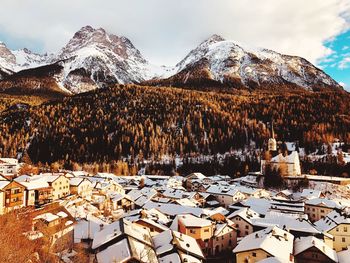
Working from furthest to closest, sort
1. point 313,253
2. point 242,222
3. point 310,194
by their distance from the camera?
1. point 310,194
2. point 242,222
3. point 313,253

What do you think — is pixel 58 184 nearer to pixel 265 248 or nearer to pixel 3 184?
pixel 3 184

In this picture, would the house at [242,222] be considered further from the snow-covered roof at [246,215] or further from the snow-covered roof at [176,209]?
the snow-covered roof at [176,209]

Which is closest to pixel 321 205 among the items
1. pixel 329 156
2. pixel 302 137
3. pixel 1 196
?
pixel 1 196

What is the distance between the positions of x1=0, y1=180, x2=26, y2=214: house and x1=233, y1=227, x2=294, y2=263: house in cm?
3182

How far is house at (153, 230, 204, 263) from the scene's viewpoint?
3118 cm

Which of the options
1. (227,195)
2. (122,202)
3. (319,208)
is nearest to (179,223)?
(122,202)

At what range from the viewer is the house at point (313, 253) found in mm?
34531

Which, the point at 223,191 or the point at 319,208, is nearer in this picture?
the point at 319,208

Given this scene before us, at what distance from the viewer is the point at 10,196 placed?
48.7m

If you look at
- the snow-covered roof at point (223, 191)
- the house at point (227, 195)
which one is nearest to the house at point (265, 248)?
the house at point (227, 195)

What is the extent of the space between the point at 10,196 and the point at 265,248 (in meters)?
35.2

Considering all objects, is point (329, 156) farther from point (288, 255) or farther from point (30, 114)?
point (30, 114)

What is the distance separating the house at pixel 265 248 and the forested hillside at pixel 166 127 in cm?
9856

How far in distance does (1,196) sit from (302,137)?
385 ft
